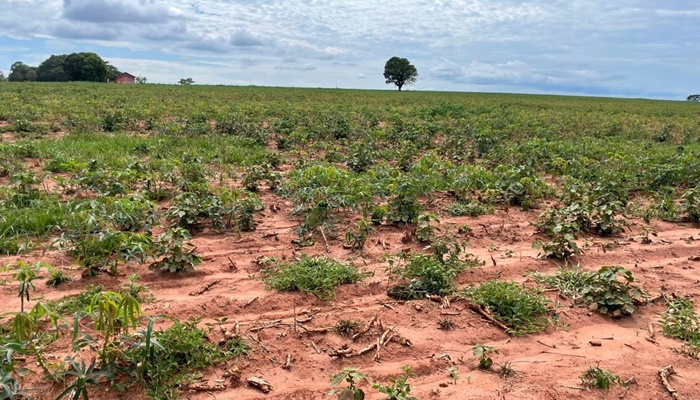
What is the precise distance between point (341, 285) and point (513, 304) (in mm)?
1430

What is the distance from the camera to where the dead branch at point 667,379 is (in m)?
2.92

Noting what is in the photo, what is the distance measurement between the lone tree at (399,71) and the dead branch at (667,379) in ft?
249

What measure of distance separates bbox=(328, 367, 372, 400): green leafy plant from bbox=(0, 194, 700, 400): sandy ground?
8 cm

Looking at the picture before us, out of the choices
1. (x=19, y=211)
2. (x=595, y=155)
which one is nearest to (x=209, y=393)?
(x=19, y=211)

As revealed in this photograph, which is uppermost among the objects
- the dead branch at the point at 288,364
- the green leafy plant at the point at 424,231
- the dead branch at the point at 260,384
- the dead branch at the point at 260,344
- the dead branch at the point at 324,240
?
the green leafy plant at the point at 424,231

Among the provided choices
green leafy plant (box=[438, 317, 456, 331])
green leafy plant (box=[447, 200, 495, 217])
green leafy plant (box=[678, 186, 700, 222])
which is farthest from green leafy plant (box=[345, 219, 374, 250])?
green leafy plant (box=[678, 186, 700, 222])

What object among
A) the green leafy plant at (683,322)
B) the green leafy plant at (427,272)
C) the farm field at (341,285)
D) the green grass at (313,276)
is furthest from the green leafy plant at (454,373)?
the green leafy plant at (683,322)

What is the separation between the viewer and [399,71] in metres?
75.8

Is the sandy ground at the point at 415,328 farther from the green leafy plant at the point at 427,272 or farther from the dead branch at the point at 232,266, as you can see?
the green leafy plant at the point at 427,272

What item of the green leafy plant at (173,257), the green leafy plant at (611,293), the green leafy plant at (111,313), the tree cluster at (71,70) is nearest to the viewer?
the green leafy plant at (111,313)

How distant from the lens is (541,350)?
336 cm

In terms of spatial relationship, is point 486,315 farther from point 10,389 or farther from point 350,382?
point 10,389

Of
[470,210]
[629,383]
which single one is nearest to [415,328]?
[629,383]

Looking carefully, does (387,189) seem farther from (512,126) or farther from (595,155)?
(512,126)
